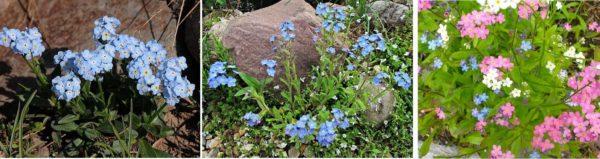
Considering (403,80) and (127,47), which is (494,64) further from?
(127,47)

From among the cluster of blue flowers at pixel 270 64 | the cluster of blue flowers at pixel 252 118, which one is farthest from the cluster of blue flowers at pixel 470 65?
the cluster of blue flowers at pixel 252 118

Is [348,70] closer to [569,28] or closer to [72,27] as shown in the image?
[569,28]

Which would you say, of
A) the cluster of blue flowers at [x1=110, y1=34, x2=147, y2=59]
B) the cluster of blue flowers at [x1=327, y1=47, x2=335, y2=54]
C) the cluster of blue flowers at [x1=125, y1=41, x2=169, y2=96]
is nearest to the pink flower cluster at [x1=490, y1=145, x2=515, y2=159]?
the cluster of blue flowers at [x1=327, y1=47, x2=335, y2=54]

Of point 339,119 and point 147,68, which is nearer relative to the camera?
point 147,68

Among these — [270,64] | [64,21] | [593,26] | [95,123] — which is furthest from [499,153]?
[64,21]

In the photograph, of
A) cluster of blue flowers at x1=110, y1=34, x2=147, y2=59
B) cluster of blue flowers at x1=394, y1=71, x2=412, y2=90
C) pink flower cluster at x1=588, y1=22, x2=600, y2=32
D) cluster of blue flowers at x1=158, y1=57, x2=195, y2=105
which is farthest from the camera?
pink flower cluster at x1=588, y1=22, x2=600, y2=32

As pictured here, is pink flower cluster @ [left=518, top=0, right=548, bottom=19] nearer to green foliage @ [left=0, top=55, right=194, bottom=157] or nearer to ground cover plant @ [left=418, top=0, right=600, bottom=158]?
ground cover plant @ [left=418, top=0, right=600, bottom=158]
